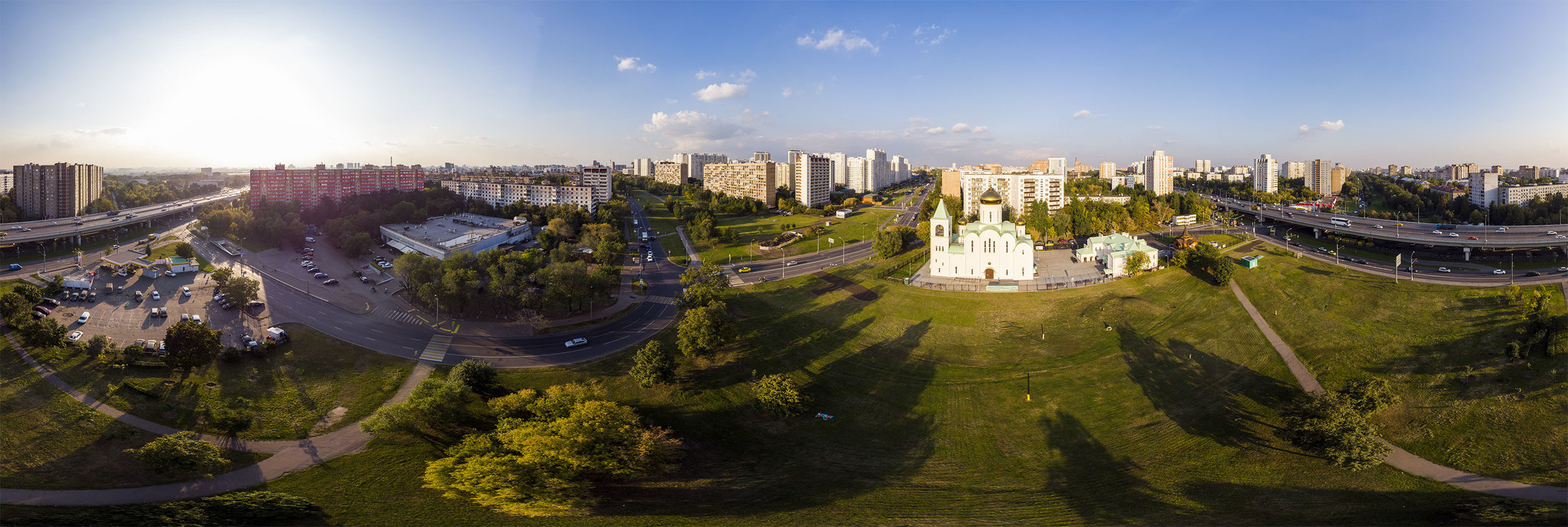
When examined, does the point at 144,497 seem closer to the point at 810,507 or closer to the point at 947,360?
the point at 810,507

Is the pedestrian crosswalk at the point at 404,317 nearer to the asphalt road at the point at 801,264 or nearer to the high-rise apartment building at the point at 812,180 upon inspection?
the asphalt road at the point at 801,264

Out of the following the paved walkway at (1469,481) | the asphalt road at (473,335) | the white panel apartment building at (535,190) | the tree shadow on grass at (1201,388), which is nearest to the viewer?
the paved walkway at (1469,481)

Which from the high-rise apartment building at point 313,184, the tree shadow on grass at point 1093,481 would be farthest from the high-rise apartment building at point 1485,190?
the high-rise apartment building at point 313,184

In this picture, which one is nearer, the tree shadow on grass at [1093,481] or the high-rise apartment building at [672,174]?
the tree shadow on grass at [1093,481]

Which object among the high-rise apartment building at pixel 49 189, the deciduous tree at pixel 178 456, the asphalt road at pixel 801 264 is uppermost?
the high-rise apartment building at pixel 49 189

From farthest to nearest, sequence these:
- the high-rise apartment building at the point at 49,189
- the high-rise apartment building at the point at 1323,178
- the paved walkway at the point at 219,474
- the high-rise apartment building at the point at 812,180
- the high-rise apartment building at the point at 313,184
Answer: the high-rise apartment building at the point at 1323,178 < the high-rise apartment building at the point at 812,180 < the high-rise apartment building at the point at 313,184 < the high-rise apartment building at the point at 49,189 < the paved walkway at the point at 219,474

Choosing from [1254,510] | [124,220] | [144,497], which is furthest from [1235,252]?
[124,220]
